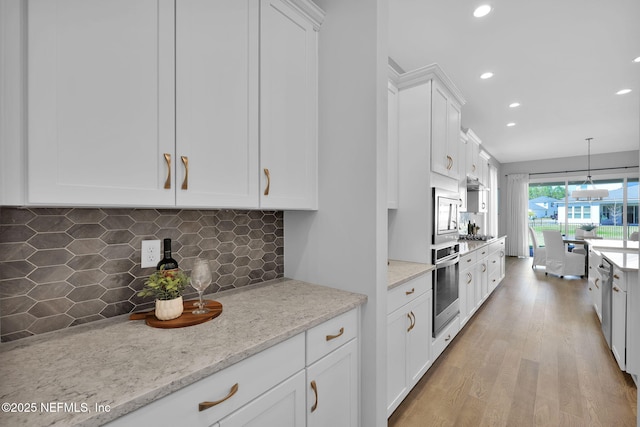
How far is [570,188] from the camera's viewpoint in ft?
24.9

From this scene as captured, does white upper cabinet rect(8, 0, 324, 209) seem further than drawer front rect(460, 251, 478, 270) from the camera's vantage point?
No

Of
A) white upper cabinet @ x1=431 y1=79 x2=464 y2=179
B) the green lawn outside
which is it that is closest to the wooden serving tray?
white upper cabinet @ x1=431 y1=79 x2=464 y2=179

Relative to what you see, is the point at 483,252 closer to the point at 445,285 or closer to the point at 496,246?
the point at 496,246

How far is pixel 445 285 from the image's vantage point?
2475 mm

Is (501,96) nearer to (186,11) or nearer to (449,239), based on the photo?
(449,239)

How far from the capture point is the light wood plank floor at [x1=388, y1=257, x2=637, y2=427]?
185 centimetres

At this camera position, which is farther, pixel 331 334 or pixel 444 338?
pixel 444 338

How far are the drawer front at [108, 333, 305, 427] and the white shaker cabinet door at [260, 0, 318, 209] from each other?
2.17ft

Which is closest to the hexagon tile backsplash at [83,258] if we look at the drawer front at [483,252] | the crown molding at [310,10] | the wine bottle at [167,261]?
the wine bottle at [167,261]

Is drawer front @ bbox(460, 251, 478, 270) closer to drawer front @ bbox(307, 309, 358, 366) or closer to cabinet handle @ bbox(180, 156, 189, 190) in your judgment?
drawer front @ bbox(307, 309, 358, 366)

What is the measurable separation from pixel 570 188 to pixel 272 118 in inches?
366

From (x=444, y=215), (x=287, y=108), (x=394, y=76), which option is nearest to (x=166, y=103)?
(x=287, y=108)

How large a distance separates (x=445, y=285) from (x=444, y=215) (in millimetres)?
613

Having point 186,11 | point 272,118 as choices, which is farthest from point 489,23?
point 186,11
